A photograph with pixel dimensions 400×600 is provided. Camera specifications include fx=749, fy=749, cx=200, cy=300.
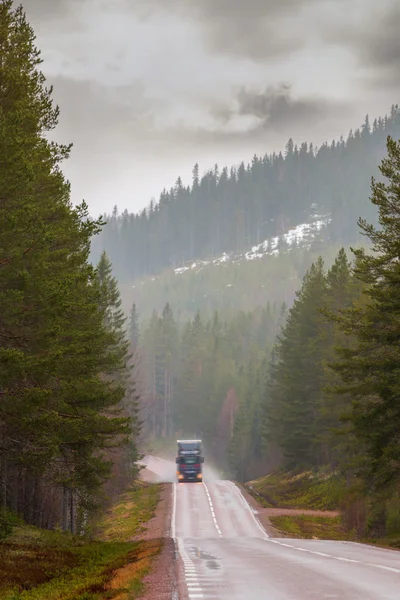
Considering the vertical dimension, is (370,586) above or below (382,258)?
below

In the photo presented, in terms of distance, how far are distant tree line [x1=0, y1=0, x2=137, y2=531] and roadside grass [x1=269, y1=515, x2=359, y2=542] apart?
667 inches

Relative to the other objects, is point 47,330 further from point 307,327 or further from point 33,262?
point 307,327

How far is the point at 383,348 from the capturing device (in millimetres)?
33281

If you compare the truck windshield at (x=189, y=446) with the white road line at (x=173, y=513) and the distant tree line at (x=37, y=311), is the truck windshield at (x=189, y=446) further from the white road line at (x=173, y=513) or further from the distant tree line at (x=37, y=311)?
the distant tree line at (x=37, y=311)

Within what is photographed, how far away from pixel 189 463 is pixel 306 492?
15.1 meters

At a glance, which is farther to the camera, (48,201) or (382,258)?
(382,258)

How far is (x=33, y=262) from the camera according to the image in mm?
25516

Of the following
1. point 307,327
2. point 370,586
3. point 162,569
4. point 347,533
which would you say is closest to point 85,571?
point 162,569

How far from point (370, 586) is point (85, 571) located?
31.5ft

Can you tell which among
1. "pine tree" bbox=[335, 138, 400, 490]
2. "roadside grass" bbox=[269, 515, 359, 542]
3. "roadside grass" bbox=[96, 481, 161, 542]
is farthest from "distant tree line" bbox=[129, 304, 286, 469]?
"pine tree" bbox=[335, 138, 400, 490]

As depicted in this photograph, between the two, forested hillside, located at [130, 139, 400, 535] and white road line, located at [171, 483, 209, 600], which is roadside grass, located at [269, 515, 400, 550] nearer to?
forested hillside, located at [130, 139, 400, 535]

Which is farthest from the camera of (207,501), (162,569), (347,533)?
(207,501)

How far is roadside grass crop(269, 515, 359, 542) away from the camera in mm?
45125

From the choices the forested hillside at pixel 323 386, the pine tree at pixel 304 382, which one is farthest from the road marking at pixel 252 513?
the pine tree at pixel 304 382
